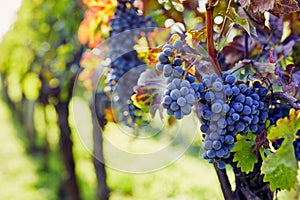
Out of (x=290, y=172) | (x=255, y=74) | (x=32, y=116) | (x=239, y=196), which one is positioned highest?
(x=255, y=74)

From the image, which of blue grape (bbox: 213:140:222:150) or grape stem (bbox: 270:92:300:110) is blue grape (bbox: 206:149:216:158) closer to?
blue grape (bbox: 213:140:222:150)

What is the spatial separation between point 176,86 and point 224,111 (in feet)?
0.31

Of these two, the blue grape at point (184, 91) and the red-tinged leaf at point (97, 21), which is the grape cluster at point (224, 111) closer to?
the blue grape at point (184, 91)

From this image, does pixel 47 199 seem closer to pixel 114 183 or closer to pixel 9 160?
pixel 114 183

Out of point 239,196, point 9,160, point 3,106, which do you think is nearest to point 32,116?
point 9,160

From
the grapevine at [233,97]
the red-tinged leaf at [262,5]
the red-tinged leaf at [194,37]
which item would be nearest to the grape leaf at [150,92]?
the grapevine at [233,97]

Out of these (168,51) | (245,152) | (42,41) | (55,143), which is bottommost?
(55,143)

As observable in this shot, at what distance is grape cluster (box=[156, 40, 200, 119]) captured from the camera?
0.81 meters

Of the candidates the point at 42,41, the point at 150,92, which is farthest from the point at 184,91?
the point at 42,41

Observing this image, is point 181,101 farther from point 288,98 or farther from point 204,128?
point 288,98

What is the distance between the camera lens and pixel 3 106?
1148cm

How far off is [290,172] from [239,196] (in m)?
0.22

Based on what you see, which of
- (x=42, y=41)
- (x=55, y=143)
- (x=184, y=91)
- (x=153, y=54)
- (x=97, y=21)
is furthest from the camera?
(x=55, y=143)

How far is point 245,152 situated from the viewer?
2.94 ft
